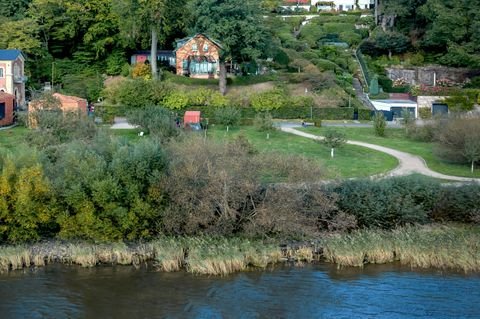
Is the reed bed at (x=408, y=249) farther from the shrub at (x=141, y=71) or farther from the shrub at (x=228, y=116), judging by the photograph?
the shrub at (x=141, y=71)

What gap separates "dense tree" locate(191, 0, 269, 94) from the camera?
52688mm

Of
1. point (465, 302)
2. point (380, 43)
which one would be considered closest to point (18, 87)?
point (380, 43)

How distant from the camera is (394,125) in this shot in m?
49.7

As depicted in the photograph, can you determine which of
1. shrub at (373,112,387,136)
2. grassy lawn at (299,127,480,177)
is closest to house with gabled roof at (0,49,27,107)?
grassy lawn at (299,127,480,177)

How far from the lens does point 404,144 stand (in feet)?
140

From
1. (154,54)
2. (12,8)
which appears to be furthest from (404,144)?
(12,8)

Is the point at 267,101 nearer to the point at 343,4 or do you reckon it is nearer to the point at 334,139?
the point at 334,139

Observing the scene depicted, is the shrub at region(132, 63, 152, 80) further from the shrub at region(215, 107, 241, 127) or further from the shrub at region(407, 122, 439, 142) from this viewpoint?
the shrub at region(407, 122, 439, 142)

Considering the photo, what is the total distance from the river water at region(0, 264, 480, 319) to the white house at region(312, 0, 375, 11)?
59.5 meters

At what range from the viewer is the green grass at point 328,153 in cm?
3472

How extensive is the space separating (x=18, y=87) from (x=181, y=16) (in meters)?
14.2

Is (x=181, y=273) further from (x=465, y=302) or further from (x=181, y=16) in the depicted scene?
(x=181, y=16)

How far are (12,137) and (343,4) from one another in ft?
160

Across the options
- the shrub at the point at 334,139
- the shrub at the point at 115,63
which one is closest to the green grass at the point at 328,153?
the shrub at the point at 334,139
